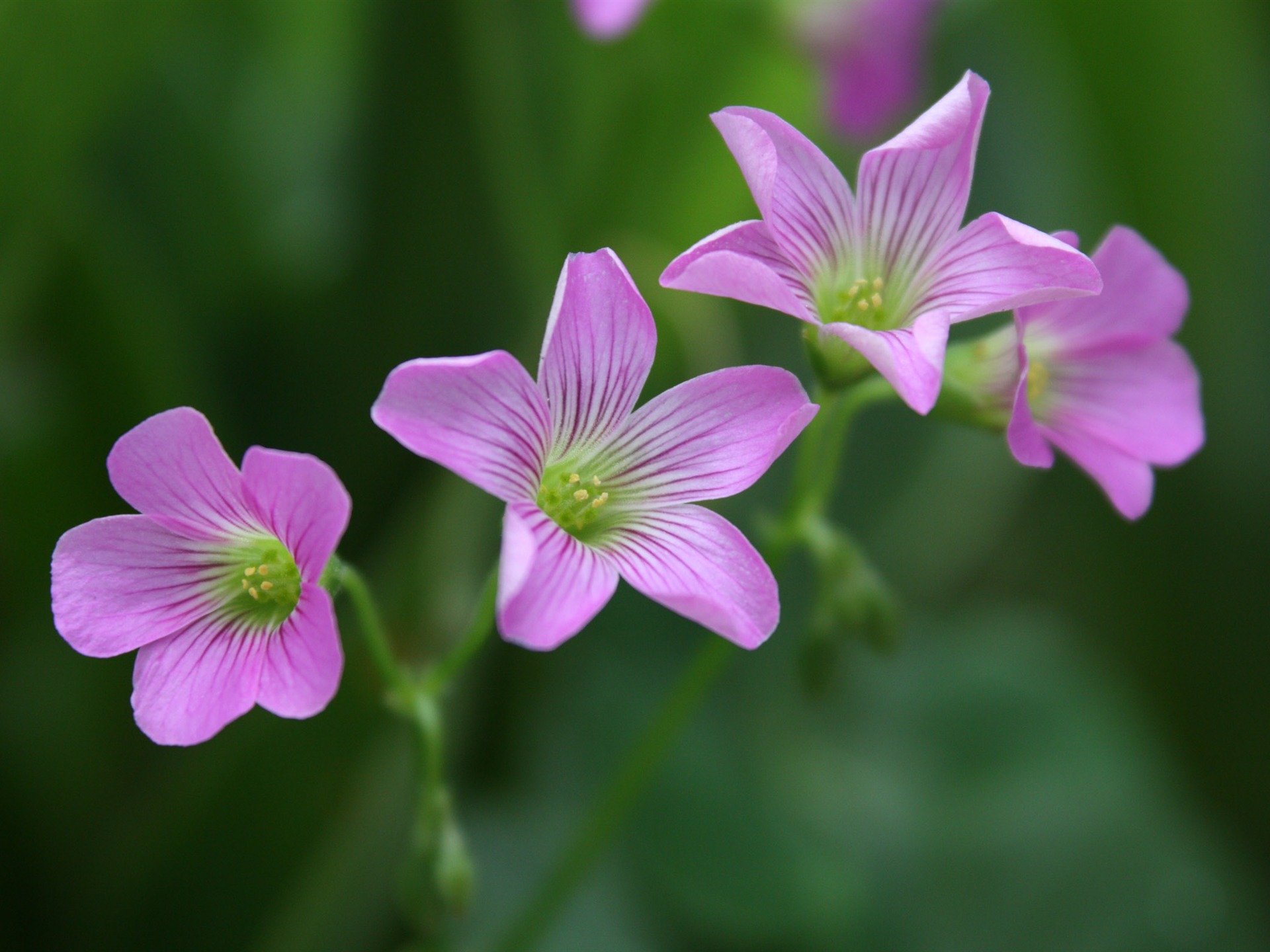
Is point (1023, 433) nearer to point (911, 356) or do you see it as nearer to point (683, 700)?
point (911, 356)

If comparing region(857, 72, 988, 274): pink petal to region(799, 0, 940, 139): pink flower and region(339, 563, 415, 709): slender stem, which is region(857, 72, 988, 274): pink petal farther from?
region(799, 0, 940, 139): pink flower

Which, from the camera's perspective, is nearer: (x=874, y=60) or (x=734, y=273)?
(x=734, y=273)

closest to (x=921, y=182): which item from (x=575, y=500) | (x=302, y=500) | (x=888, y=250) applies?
(x=888, y=250)

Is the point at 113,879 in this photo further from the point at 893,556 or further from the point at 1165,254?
the point at 1165,254

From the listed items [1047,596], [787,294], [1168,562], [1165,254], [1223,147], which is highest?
[1223,147]

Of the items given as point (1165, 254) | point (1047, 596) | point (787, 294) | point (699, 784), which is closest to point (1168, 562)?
point (1047, 596)

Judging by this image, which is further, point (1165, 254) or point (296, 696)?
point (1165, 254)
